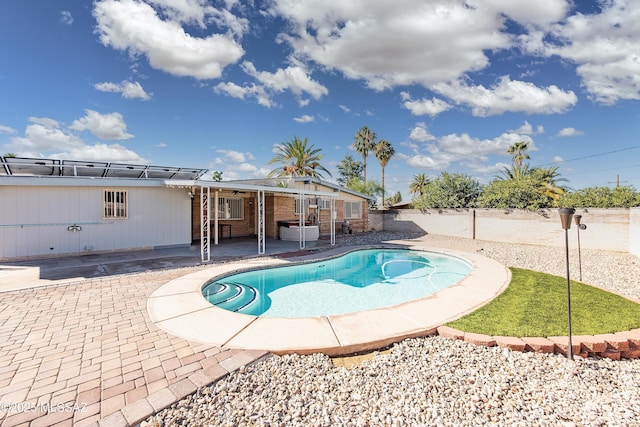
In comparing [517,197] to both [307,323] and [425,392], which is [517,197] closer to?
[307,323]

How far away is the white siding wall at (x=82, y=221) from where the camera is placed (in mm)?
9117

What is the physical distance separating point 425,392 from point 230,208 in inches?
611

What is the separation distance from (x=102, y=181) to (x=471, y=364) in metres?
12.5

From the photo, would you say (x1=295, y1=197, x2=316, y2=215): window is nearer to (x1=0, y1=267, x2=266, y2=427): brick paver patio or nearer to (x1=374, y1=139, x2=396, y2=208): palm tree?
(x1=0, y1=267, x2=266, y2=427): brick paver patio

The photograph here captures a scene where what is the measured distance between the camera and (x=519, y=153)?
2972 cm

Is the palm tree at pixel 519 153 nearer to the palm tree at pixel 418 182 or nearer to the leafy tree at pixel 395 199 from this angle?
the palm tree at pixel 418 182

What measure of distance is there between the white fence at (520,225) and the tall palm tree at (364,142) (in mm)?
17135

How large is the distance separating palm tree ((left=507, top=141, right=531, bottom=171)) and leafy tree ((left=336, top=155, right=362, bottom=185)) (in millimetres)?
19881

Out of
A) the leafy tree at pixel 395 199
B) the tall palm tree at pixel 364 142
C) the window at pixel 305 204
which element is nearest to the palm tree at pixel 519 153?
the tall palm tree at pixel 364 142

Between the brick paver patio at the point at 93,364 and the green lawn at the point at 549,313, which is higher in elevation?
the brick paver patio at the point at 93,364

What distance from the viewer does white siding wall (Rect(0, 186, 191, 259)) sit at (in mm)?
9117

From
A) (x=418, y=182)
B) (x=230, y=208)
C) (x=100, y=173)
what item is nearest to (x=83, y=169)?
(x=100, y=173)

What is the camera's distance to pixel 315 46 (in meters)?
14.5

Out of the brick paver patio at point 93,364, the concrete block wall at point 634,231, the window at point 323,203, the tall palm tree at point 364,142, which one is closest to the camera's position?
the brick paver patio at point 93,364
